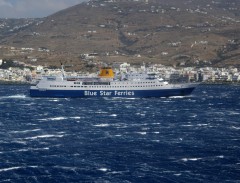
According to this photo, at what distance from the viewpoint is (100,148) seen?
1891 inches

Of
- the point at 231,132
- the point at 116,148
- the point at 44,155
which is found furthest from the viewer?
the point at 231,132

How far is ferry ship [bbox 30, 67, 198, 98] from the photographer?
4284 inches

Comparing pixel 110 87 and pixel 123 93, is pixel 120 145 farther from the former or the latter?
pixel 110 87

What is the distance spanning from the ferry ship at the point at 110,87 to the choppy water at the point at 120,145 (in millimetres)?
27554

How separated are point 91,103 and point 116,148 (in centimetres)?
4728

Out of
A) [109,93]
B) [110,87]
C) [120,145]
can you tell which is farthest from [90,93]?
[120,145]

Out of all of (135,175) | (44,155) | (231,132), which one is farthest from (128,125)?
(135,175)

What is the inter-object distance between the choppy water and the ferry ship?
90.4 ft

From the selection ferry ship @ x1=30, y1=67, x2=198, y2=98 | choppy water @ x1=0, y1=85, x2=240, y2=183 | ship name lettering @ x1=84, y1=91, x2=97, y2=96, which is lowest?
choppy water @ x1=0, y1=85, x2=240, y2=183

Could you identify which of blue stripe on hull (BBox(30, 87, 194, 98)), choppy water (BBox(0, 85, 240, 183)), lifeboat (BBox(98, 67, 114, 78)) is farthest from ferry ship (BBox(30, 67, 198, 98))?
choppy water (BBox(0, 85, 240, 183))

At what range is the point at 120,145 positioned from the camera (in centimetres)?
4941

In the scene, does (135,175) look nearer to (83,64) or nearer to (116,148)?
(116,148)

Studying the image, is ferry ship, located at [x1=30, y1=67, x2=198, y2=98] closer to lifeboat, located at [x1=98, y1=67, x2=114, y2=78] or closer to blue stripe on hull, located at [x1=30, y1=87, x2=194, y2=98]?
blue stripe on hull, located at [x1=30, y1=87, x2=194, y2=98]

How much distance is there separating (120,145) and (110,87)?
2413 inches
